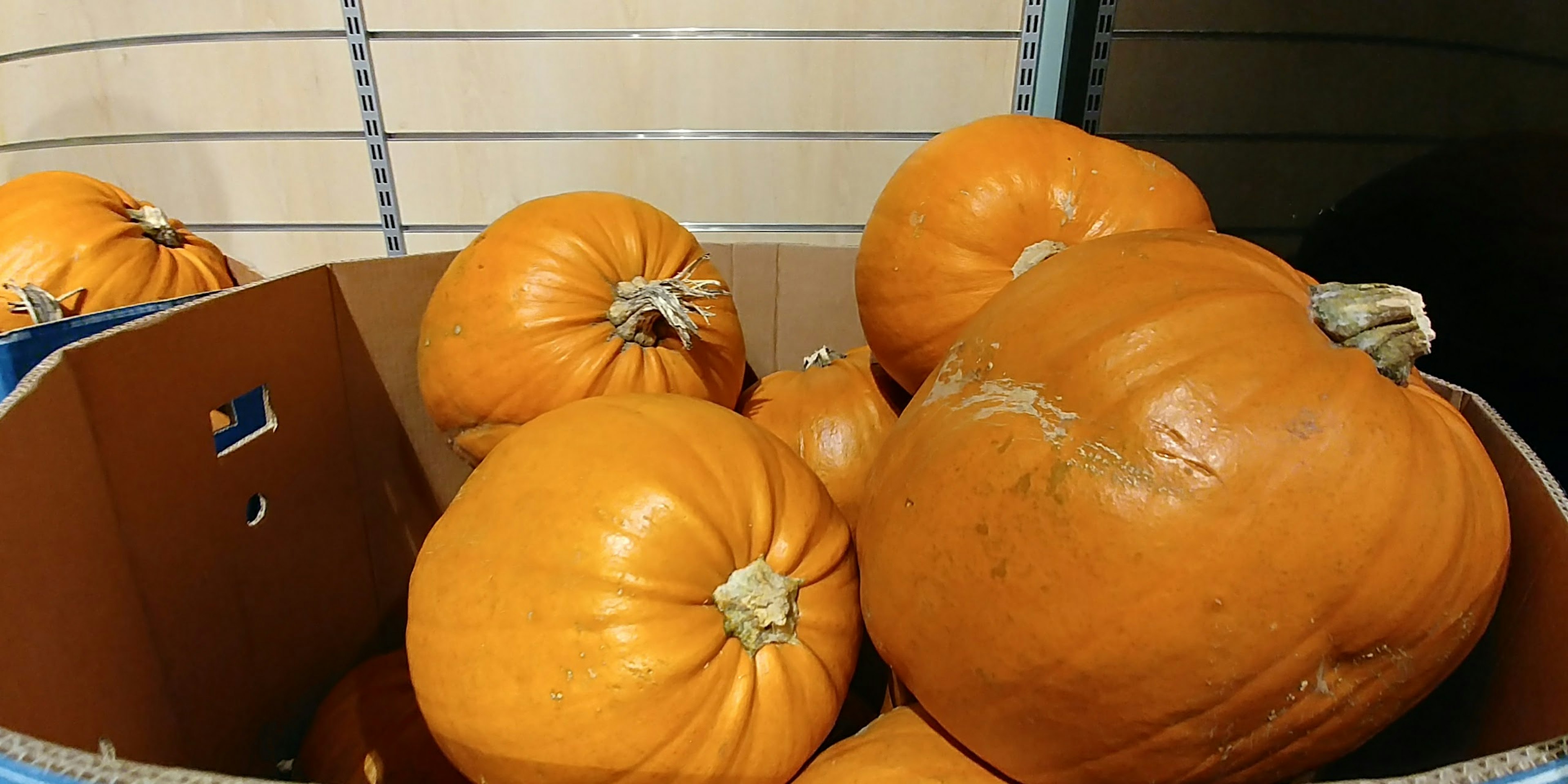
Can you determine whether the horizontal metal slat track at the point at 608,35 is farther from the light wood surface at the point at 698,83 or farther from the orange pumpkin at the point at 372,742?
the orange pumpkin at the point at 372,742

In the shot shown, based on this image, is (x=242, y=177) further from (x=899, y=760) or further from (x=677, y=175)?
(x=899, y=760)

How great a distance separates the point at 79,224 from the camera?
117cm

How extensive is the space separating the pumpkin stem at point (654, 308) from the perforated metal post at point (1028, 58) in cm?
98

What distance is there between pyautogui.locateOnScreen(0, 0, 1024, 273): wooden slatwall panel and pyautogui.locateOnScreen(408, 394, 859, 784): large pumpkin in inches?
47.9

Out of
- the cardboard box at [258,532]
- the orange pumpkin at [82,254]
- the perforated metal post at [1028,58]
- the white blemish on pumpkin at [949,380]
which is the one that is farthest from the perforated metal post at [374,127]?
the white blemish on pumpkin at [949,380]

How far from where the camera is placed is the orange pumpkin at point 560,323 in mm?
879

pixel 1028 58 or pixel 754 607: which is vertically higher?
pixel 1028 58

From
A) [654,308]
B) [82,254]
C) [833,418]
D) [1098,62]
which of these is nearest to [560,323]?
[654,308]

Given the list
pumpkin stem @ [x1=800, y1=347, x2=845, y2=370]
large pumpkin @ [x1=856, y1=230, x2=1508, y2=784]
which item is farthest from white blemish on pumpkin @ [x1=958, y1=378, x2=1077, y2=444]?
pumpkin stem @ [x1=800, y1=347, x2=845, y2=370]

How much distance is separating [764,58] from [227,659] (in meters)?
1.39

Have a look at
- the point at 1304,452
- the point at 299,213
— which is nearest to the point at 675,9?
the point at 299,213

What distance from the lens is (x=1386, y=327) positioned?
1.63 ft

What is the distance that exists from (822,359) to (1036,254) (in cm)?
41

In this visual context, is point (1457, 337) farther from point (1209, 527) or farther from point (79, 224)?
point (79, 224)
